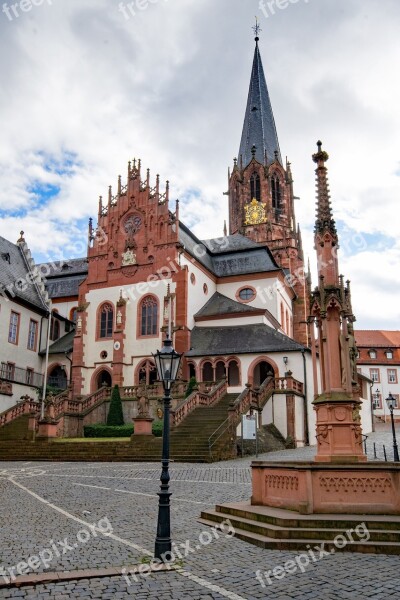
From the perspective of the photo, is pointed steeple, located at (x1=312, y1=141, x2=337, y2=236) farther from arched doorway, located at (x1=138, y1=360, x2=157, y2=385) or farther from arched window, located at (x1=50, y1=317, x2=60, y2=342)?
arched window, located at (x1=50, y1=317, x2=60, y2=342)

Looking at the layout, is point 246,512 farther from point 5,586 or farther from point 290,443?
point 290,443

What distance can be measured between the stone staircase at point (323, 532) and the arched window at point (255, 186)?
194 feet

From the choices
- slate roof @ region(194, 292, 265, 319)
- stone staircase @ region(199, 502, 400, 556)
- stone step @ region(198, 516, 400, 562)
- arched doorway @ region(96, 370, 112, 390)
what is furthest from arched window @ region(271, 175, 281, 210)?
stone step @ region(198, 516, 400, 562)

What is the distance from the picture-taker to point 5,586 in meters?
6.86

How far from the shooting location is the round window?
154ft

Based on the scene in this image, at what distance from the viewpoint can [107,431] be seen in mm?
33562

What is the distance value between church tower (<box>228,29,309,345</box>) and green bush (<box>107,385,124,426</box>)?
90.6ft

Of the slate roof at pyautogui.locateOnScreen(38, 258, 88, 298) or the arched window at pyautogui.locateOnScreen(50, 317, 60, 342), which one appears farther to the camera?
the slate roof at pyautogui.locateOnScreen(38, 258, 88, 298)

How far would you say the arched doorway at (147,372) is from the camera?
41250 mm

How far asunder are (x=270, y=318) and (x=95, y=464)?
72.4 ft

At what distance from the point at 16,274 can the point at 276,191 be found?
34.1 m

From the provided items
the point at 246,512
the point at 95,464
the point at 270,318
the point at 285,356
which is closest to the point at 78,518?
the point at 246,512

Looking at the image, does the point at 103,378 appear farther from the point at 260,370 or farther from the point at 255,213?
the point at 255,213

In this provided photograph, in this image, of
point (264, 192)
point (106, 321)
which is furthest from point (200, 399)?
point (264, 192)
